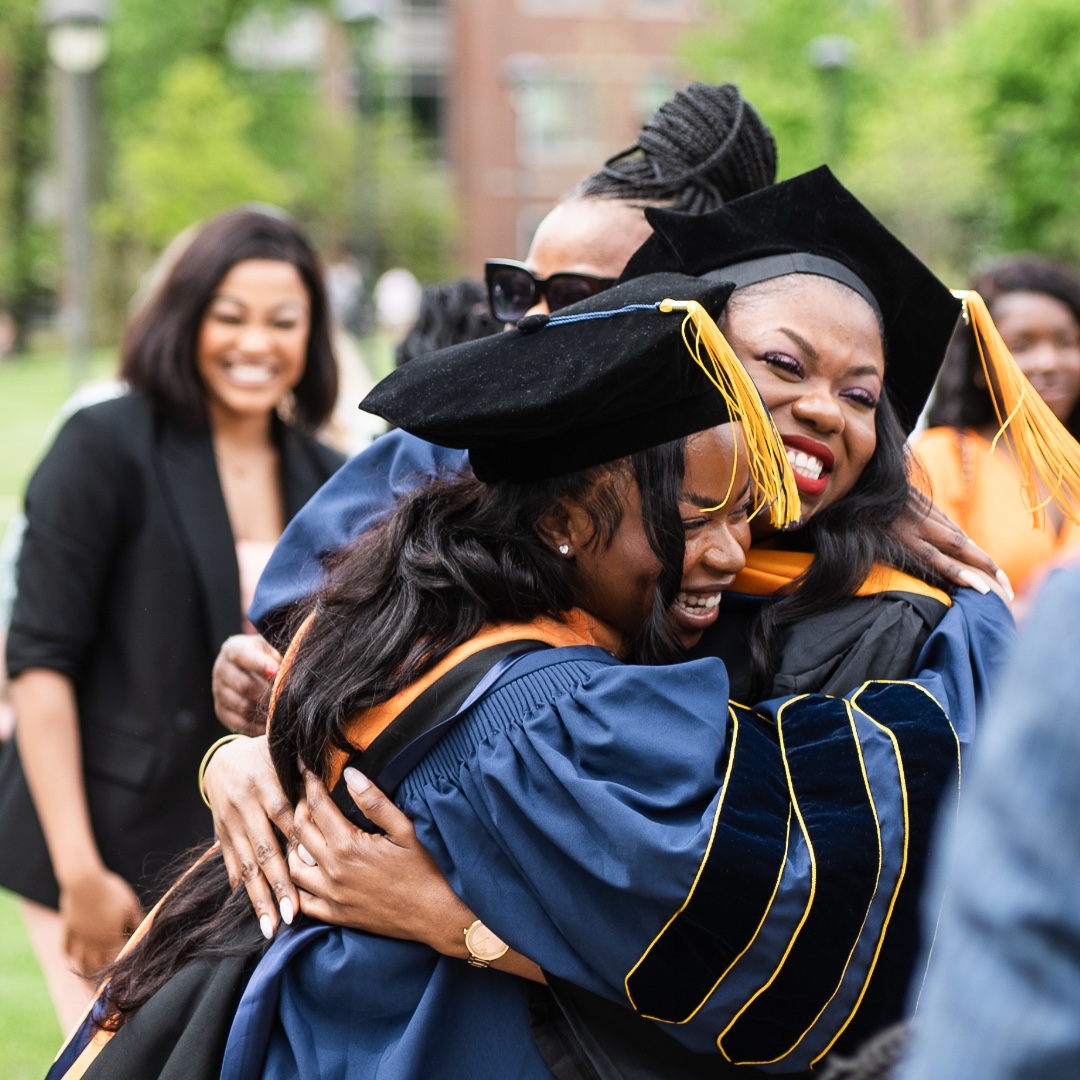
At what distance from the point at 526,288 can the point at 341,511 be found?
730mm

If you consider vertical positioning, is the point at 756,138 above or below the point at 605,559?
above

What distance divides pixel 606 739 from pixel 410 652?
0.33 metres

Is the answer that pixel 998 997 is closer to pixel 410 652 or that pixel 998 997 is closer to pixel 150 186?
pixel 410 652

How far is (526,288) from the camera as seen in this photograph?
9.83ft

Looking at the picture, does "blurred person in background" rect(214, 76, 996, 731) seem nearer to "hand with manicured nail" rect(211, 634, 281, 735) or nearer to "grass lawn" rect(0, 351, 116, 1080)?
"hand with manicured nail" rect(211, 634, 281, 735)

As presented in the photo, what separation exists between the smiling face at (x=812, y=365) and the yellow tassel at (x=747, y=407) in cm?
A: 22

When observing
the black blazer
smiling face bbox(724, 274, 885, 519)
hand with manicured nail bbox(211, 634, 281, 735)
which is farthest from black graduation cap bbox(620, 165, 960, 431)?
the black blazer

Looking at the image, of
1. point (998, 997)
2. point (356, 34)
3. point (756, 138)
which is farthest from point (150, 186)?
point (998, 997)

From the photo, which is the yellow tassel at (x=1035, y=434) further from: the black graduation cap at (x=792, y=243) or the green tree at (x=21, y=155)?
the green tree at (x=21, y=155)

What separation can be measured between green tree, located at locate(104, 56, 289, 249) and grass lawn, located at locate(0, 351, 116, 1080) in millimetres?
2647

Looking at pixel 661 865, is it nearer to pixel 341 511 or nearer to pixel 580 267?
pixel 341 511

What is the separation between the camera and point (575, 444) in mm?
1972

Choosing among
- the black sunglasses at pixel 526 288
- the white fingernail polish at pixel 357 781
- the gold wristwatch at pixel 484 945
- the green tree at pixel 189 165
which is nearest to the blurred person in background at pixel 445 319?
the black sunglasses at pixel 526 288

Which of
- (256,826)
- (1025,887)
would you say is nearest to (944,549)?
(256,826)
